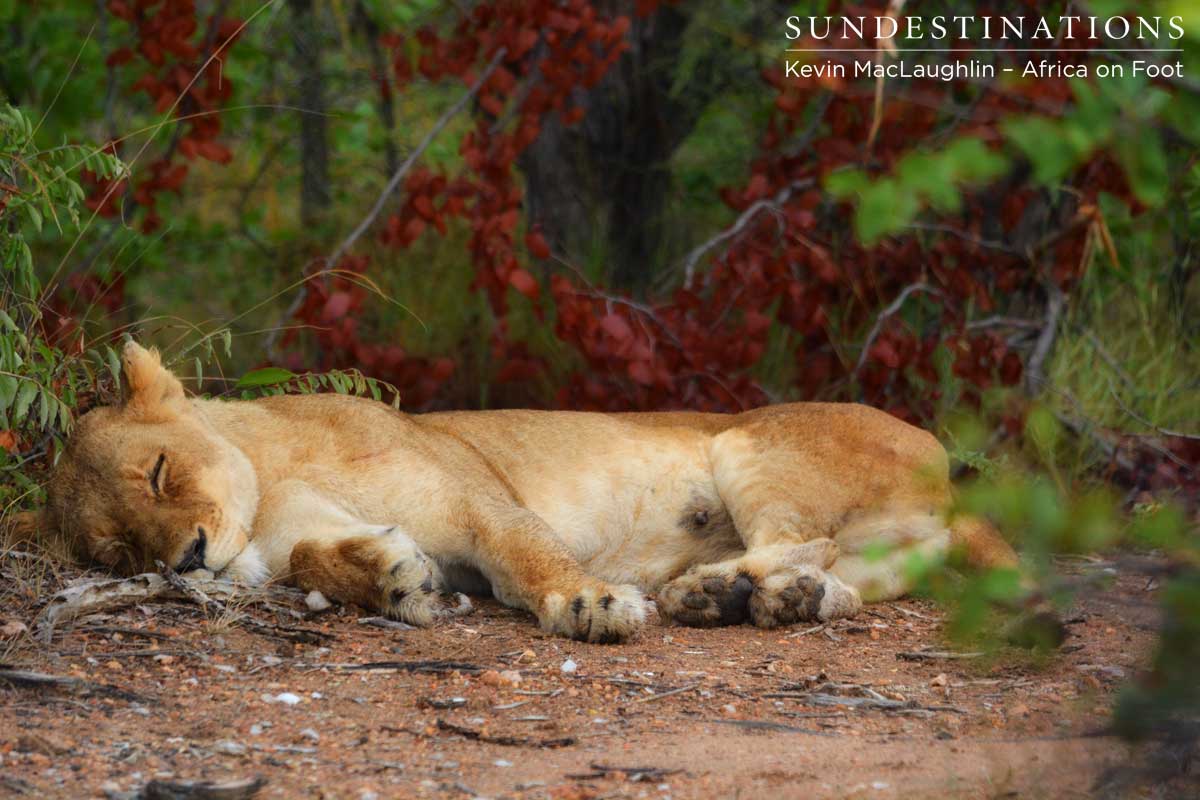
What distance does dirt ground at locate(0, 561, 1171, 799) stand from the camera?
2566 millimetres

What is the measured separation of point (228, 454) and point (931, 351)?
136 inches

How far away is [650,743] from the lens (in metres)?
2.84

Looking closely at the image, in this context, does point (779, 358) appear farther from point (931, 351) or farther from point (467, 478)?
point (467, 478)

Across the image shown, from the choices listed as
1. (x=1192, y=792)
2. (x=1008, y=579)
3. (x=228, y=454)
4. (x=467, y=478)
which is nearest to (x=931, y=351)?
(x=467, y=478)

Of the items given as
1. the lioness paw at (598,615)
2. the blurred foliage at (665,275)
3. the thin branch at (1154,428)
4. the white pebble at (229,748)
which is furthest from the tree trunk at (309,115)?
the white pebble at (229,748)

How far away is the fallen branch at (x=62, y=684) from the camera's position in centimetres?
302

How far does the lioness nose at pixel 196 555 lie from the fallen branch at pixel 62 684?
0.78 meters

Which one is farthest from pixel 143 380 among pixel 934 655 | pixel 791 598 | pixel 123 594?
pixel 934 655

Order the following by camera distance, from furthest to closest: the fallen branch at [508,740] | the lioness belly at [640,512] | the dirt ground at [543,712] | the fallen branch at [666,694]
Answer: the lioness belly at [640,512], the fallen branch at [666,694], the fallen branch at [508,740], the dirt ground at [543,712]

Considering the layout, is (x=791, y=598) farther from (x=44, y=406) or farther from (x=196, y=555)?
(x=44, y=406)

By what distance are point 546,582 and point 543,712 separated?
812 mm

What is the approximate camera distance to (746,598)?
4.10 metres

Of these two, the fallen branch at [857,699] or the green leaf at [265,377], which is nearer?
the fallen branch at [857,699]

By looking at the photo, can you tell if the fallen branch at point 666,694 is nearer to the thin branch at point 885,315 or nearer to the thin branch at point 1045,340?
the thin branch at point 885,315
